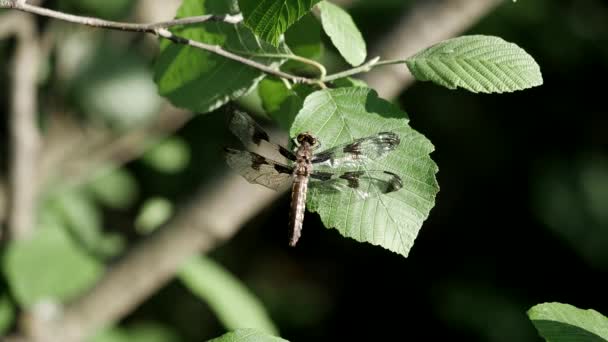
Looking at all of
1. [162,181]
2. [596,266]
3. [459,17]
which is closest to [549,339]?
[459,17]

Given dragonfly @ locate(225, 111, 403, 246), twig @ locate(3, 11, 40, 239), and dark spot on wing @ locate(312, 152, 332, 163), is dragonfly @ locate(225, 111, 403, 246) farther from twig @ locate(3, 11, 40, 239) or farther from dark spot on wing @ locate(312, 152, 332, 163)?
twig @ locate(3, 11, 40, 239)

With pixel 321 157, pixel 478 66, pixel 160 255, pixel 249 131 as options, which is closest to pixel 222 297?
pixel 160 255

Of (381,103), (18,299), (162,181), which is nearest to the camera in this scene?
(381,103)

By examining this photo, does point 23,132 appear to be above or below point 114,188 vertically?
above

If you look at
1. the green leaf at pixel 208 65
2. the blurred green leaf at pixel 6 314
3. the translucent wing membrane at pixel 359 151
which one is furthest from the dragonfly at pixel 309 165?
the blurred green leaf at pixel 6 314

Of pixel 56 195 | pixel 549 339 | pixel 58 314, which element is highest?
pixel 549 339

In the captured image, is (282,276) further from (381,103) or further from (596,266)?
(381,103)

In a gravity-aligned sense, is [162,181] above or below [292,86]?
below

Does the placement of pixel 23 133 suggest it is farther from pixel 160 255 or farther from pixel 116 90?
pixel 116 90
